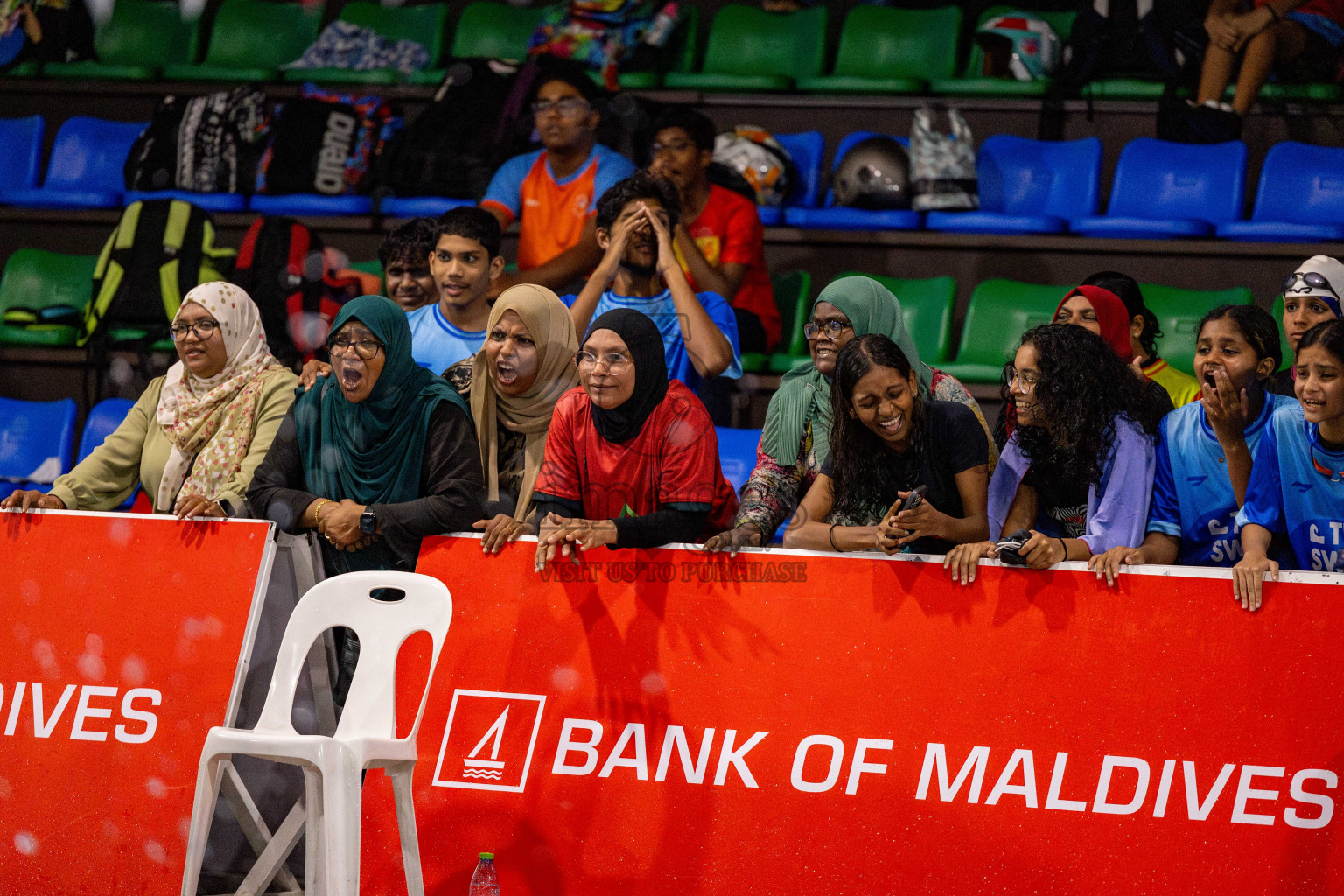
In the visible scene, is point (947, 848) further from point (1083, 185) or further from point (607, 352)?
point (1083, 185)

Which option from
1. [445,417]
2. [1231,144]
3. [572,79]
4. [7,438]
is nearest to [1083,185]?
[1231,144]

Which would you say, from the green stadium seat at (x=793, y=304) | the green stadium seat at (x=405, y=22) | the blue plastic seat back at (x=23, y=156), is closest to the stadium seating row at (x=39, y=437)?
the blue plastic seat back at (x=23, y=156)

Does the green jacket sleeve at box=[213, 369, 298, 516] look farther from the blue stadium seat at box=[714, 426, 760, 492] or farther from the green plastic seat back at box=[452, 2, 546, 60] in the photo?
the green plastic seat back at box=[452, 2, 546, 60]

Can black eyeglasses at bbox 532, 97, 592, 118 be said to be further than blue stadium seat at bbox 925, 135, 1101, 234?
No

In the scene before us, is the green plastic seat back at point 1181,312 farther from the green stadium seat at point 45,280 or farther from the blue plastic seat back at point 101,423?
the green stadium seat at point 45,280

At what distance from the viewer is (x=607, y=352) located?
132 inches

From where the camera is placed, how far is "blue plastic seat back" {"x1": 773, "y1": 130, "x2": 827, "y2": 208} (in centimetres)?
611

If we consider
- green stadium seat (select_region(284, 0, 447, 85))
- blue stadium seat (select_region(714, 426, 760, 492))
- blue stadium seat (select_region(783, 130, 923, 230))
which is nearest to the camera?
blue stadium seat (select_region(714, 426, 760, 492))

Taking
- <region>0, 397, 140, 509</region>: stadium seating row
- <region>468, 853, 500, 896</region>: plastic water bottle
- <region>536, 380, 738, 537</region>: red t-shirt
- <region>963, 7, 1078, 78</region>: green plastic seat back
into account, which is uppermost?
<region>963, 7, 1078, 78</region>: green plastic seat back

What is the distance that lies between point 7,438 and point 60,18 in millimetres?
2847

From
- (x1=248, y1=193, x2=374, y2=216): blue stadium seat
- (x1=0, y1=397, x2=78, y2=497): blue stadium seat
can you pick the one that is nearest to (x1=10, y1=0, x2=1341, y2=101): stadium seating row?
(x1=248, y1=193, x2=374, y2=216): blue stadium seat

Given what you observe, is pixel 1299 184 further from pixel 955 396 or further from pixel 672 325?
pixel 672 325

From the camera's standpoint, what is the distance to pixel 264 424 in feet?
12.6

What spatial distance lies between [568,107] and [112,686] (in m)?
3.11
